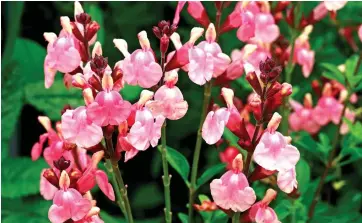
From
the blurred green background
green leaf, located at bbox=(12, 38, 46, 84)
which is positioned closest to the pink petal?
the blurred green background

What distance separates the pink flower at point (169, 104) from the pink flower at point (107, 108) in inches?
1.8

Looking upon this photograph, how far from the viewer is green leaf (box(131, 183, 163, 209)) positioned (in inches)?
80.4

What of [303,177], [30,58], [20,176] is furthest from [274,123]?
[30,58]

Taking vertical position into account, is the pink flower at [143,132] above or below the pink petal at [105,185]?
above

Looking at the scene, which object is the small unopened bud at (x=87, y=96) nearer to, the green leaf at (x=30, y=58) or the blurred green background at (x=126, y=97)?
the blurred green background at (x=126, y=97)

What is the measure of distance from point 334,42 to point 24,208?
923 millimetres

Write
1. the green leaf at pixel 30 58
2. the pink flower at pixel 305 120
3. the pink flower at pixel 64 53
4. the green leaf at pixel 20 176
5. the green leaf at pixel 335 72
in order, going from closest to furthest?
the pink flower at pixel 64 53, the green leaf at pixel 335 72, the pink flower at pixel 305 120, the green leaf at pixel 20 176, the green leaf at pixel 30 58

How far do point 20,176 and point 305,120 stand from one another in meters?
0.58

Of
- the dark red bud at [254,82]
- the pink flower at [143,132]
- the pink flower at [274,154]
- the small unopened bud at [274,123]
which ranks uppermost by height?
the dark red bud at [254,82]

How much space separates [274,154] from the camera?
87 centimetres

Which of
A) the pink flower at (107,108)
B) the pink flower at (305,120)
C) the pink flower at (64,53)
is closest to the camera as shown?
the pink flower at (107,108)

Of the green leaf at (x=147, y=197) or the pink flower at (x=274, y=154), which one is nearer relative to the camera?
the pink flower at (x=274, y=154)

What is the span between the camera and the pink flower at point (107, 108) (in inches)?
34.2

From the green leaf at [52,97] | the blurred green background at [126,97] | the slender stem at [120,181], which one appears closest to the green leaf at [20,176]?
the blurred green background at [126,97]
